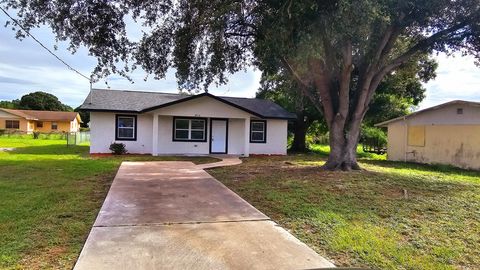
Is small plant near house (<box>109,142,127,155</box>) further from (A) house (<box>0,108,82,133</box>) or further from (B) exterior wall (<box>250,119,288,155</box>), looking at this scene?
(A) house (<box>0,108,82,133</box>)

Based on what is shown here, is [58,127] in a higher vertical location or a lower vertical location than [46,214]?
higher

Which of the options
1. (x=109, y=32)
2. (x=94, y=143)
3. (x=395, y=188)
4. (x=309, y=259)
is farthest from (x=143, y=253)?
(x=94, y=143)

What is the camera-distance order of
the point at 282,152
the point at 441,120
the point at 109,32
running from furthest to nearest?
the point at 282,152, the point at 441,120, the point at 109,32

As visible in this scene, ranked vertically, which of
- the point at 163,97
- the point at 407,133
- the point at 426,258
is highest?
the point at 163,97

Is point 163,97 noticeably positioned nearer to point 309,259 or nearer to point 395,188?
point 395,188

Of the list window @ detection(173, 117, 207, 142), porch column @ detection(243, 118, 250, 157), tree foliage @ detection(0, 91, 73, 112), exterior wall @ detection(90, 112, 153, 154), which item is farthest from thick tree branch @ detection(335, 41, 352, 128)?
tree foliage @ detection(0, 91, 73, 112)

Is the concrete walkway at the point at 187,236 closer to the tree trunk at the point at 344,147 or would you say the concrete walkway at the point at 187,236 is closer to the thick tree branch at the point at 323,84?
the tree trunk at the point at 344,147

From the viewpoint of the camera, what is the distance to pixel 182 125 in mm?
21625

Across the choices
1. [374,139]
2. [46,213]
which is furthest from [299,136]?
[46,213]

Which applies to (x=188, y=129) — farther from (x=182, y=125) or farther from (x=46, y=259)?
(x=46, y=259)

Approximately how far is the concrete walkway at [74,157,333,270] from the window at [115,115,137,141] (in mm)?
12462

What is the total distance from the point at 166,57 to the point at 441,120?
13.6 meters

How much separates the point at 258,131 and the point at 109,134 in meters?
8.39

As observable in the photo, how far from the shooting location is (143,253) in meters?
4.51
